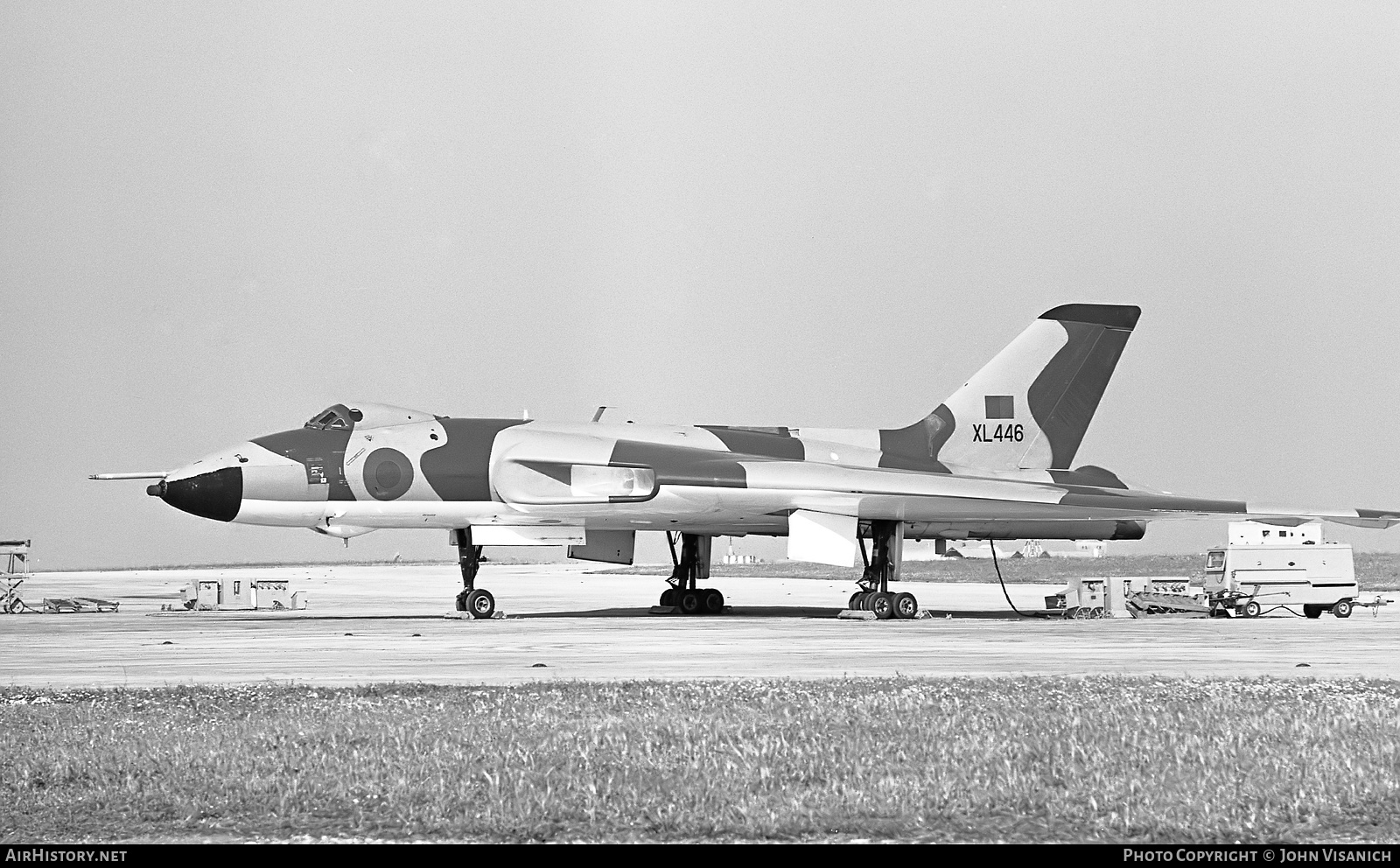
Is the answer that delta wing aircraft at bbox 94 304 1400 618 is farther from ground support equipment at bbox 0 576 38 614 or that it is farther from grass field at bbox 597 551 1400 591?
grass field at bbox 597 551 1400 591

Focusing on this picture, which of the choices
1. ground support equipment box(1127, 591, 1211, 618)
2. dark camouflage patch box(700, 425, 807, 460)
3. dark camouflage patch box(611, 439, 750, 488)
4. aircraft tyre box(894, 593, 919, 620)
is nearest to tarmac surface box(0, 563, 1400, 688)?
aircraft tyre box(894, 593, 919, 620)

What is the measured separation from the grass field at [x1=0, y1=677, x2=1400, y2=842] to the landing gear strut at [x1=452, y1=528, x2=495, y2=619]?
14147mm

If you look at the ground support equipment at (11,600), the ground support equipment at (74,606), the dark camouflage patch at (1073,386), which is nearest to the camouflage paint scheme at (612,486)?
the dark camouflage patch at (1073,386)

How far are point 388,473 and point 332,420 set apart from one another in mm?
1424

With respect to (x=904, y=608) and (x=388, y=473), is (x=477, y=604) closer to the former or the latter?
(x=388, y=473)

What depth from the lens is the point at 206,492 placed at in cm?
2455

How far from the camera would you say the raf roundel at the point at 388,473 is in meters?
25.4

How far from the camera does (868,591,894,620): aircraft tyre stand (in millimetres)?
26359

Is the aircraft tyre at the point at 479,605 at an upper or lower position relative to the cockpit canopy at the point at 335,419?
lower

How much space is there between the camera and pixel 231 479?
970 inches

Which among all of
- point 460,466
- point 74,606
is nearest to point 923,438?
point 460,466

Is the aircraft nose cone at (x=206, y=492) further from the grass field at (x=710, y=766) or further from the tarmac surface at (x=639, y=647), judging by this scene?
the grass field at (x=710, y=766)

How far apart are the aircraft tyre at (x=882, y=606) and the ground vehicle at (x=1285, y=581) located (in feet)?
19.8

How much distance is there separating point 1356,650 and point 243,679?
11.8 m
